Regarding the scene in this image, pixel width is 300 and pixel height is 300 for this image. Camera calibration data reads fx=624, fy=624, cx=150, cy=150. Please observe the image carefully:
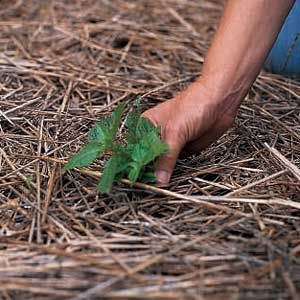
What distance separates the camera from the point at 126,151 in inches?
62.6

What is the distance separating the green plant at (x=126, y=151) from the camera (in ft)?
5.05

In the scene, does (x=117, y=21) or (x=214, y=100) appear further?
(x=117, y=21)

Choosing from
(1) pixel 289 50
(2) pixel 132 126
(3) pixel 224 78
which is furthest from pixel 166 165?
(1) pixel 289 50

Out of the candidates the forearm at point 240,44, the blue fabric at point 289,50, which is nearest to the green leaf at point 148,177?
the forearm at point 240,44

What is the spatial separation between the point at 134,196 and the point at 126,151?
0.12m

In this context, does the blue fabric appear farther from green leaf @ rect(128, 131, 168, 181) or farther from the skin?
green leaf @ rect(128, 131, 168, 181)

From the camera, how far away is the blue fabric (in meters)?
2.31

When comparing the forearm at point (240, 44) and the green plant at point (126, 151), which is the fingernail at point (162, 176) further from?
the forearm at point (240, 44)

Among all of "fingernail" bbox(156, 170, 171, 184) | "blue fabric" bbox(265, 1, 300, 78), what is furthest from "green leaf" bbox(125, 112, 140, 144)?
"blue fabric" bbox(265, 1, 300, 78)

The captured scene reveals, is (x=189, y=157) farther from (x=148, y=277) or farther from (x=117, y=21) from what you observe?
(x=117, y=21)

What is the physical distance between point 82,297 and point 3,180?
1.81 feet

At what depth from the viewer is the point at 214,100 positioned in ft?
5.55

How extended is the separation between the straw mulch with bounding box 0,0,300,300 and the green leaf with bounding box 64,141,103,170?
68 millimetres

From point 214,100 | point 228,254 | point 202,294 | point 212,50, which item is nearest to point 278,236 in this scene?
point 228,254
